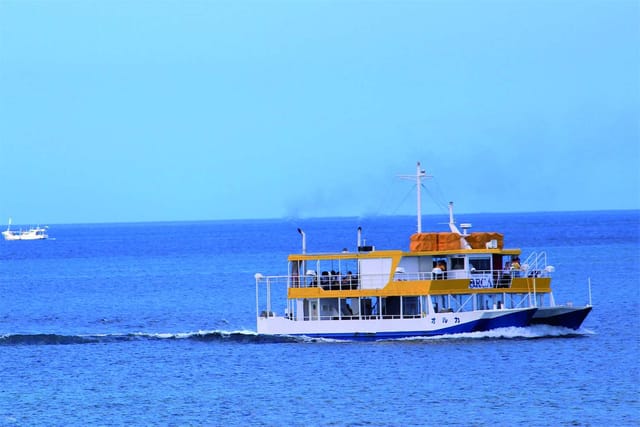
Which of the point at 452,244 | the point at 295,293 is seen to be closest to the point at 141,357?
the point at 295,293

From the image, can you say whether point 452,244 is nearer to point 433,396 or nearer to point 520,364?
point 520,364

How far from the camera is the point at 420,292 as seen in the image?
58.0 m

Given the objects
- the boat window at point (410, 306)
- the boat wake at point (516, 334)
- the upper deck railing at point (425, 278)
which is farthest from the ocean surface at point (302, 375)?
the upper deck railing at point (425, 278)

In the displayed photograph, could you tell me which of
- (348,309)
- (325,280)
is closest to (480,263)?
(348,309)

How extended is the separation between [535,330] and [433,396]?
573 inches

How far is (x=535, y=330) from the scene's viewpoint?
59.5 metres

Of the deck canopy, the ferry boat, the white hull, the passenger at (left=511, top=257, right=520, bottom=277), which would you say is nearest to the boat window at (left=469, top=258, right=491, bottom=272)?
the ferry boat

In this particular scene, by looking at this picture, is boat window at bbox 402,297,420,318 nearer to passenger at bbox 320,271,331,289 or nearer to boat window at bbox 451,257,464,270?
boat window at bbox 451,257,464,270

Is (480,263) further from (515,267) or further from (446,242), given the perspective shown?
(446,242)

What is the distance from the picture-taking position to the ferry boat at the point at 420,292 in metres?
58.1

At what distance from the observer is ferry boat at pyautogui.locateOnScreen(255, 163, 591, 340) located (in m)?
58.1

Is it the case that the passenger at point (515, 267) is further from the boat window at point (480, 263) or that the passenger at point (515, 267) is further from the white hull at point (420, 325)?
the white hull at point (420, 325)

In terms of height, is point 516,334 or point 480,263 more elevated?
point 480,263

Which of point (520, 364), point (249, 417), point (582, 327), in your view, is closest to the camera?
point (249, 417)
